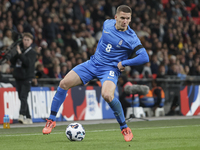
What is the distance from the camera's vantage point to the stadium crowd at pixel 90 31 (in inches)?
609

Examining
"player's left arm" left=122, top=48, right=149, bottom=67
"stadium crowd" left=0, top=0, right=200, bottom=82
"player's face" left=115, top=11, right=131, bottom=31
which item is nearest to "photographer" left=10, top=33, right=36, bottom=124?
"stadium crowd" left=0, top=0, right=200, bottom=82

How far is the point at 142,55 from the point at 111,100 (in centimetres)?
94

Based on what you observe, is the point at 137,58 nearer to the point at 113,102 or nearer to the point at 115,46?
the point at 115,46

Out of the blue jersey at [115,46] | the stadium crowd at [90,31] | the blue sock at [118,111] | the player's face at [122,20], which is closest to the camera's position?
the blue sock at [118,111]

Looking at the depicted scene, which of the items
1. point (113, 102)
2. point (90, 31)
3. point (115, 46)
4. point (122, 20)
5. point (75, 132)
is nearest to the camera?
point (75, 132)

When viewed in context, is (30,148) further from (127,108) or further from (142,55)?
(127,108)

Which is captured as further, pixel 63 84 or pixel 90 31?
pixel 90 31

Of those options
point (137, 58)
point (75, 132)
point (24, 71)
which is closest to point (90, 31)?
point (24, 71)

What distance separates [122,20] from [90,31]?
1137cm

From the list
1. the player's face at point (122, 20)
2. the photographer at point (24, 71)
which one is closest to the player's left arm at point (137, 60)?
the player's face at point (122, 20)

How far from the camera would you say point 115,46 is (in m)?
7.74

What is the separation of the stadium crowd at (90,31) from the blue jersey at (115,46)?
21.7 feet

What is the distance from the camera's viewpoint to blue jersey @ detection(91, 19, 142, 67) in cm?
770

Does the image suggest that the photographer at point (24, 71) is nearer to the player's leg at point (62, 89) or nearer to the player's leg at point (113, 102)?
the player's leg at point (62, 89)
